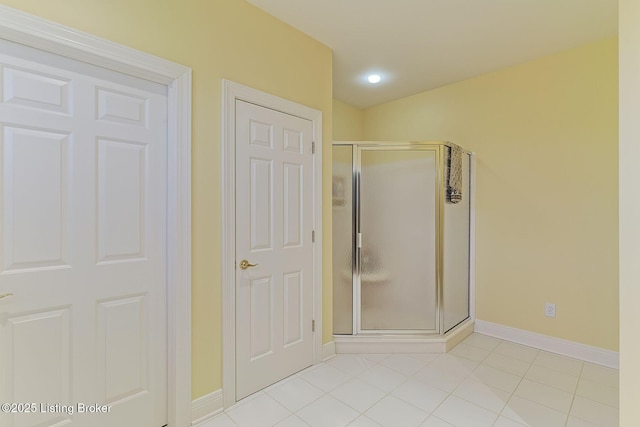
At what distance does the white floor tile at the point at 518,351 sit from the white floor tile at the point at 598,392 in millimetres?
383

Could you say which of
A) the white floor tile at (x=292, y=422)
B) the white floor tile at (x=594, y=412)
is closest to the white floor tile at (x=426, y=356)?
the white floor tile at (x=594, y=412)

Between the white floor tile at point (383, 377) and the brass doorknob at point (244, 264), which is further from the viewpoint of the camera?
the white floor tile at point (383, 377)

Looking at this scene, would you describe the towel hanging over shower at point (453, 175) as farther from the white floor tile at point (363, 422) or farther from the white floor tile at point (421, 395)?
the white floor tile at point (363, 422)

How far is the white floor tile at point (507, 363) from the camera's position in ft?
7.38

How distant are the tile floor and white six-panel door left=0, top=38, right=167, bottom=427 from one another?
66 cm

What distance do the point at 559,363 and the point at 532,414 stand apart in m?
0.92

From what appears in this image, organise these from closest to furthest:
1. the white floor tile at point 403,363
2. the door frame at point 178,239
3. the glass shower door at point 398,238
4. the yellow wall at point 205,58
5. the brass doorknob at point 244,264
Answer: the yellow wall at point 205,58
the door frame at point 178,239
the brass doorknob at point 244,264
the white floor tile at point 403,363
the glass shower door at point 398,238

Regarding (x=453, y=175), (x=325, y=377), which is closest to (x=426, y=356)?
(x=325, y=377)

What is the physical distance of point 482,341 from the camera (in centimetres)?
278

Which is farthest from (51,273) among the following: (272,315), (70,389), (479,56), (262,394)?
(479,56)

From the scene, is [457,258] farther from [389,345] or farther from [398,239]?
[389,345]

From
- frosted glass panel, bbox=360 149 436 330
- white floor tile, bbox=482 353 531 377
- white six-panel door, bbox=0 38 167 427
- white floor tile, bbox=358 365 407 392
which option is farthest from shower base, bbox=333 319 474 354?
white six-panel door, bbox=0 38 167 427

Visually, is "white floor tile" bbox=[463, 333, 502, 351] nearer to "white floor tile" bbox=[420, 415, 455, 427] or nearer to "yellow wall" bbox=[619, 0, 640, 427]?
"white floor tile" bbox=[420, 415, 455, 427]

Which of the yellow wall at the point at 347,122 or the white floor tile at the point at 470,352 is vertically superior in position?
the yellow wall at the point at 347,122
